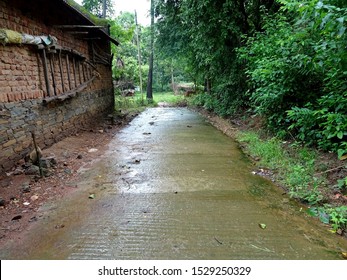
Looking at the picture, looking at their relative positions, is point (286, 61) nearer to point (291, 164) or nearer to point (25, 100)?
point (291, 164)

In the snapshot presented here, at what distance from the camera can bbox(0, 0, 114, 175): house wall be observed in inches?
152

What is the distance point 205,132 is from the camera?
739 cm

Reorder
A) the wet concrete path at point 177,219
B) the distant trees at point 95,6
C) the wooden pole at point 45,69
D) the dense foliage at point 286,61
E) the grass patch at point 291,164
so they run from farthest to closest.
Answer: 1. the distant trees at point 95,6
2. the wooden pole at point 45,69
3. the dense foliage at point 286,61
4. the grass patch at point 291,164
5. the wet concrete path at point 177,219

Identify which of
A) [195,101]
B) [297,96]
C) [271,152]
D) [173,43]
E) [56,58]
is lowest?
[195,101]

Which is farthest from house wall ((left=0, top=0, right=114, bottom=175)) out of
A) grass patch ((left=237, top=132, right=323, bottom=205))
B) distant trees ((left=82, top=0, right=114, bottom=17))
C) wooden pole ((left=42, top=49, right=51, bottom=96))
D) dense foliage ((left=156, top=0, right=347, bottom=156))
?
distant trees ((left=82, top=0, right=114, bottom=17))

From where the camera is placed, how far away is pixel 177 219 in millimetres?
2611

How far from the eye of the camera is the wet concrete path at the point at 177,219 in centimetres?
210

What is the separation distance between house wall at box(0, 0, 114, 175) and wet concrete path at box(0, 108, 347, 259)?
1.28m

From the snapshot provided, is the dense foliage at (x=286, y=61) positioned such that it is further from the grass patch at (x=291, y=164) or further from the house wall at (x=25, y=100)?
the house wall at (x=25, y=100)

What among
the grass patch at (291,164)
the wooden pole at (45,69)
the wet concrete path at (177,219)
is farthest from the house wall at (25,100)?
the grass patch at (291,164)

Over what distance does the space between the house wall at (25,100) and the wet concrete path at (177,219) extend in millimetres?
1277

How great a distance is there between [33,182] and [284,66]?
4.69 m

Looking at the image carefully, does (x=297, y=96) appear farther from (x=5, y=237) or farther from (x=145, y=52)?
(x=145, y=52)

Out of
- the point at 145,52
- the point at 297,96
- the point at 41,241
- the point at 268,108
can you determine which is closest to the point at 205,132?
the point at 268,108
